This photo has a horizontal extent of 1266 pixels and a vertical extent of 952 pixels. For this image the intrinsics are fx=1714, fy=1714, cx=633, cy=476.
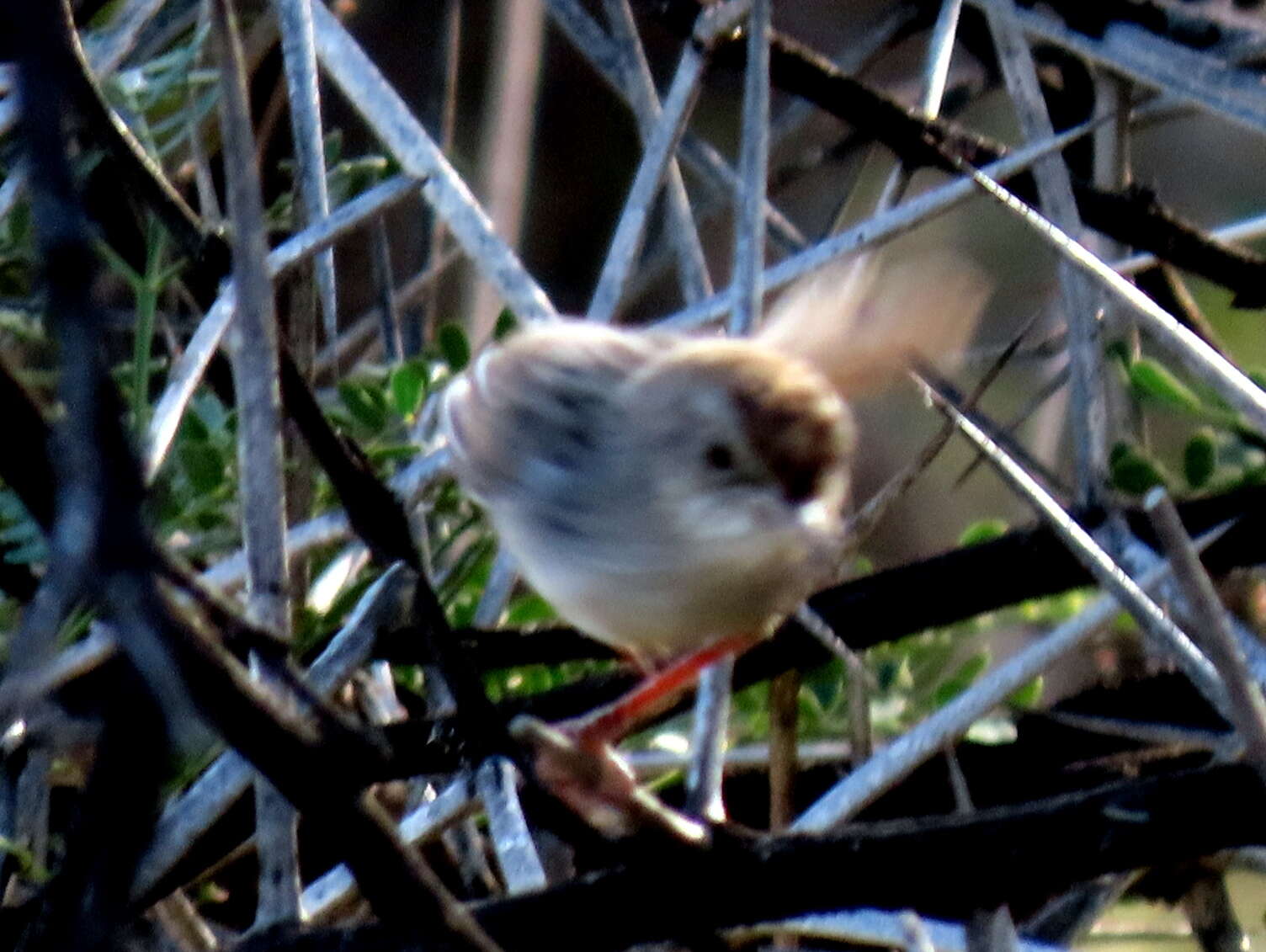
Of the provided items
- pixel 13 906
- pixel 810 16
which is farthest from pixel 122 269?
pixel 810 16

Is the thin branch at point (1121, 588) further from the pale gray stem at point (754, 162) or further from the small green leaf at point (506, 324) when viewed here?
the small green leaf at point (506, 324)

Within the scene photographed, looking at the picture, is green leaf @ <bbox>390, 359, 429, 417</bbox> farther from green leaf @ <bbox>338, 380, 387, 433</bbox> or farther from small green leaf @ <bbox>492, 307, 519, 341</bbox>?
small green leaf @ <bbox>492, 307, 519, 341</bbox>

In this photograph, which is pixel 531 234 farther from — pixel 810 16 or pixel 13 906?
pixel 13 906

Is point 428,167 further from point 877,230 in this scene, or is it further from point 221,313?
point 877,230

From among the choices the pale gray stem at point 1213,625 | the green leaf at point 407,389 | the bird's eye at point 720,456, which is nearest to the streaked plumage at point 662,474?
the bird's eye at point 720,456

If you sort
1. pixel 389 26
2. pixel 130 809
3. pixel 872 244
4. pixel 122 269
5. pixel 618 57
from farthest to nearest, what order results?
pixel 389 26, pixel 618 57, pixel 872 244, pixel 122 269, pixel 130 809

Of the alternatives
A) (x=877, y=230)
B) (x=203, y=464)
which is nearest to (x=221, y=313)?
(x=203, y=464)
